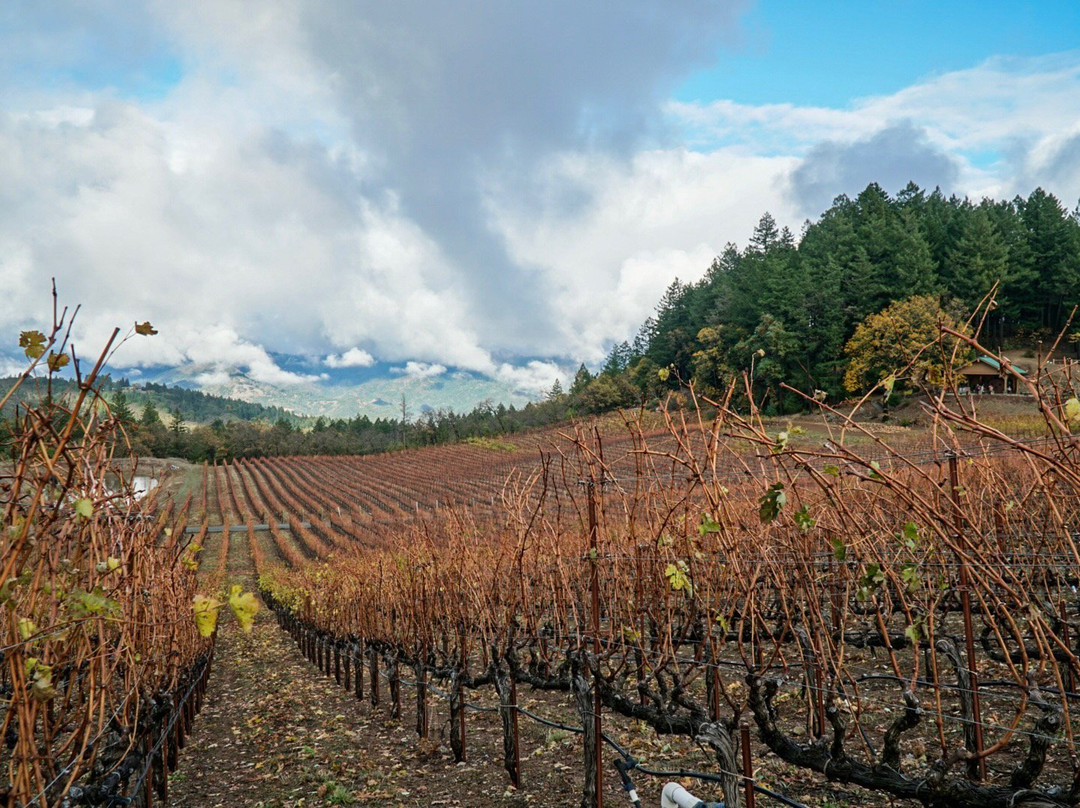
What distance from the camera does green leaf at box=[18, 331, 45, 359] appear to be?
2.07 meters

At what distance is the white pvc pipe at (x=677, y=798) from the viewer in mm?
3203

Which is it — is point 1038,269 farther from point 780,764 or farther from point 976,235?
point 780,764

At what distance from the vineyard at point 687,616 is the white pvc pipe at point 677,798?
0.72 feet

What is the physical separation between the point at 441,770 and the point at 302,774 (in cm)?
134

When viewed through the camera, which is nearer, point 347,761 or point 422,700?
point 347,761

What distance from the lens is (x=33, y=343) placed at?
2092 millimetres

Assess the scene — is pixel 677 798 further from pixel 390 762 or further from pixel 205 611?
pixel 390 762

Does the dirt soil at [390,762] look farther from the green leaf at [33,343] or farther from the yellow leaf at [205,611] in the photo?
the green leaf at [33,343]

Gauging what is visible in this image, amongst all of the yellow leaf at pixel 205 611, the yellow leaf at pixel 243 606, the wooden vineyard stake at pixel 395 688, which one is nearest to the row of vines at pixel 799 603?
the wooden vineyard stake at pixel 395 688

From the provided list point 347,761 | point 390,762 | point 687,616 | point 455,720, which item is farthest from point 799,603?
point 347,761

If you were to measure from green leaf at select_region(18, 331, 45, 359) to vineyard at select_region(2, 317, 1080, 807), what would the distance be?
8.6 inches

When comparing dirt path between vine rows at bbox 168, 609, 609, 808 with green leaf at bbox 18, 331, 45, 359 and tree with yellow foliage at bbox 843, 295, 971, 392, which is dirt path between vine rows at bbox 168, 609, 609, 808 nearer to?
green leaf at bbox 18, 331, 45, 359

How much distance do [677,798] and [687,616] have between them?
11.6ft

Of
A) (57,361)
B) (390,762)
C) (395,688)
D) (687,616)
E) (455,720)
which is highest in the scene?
(57,361)
